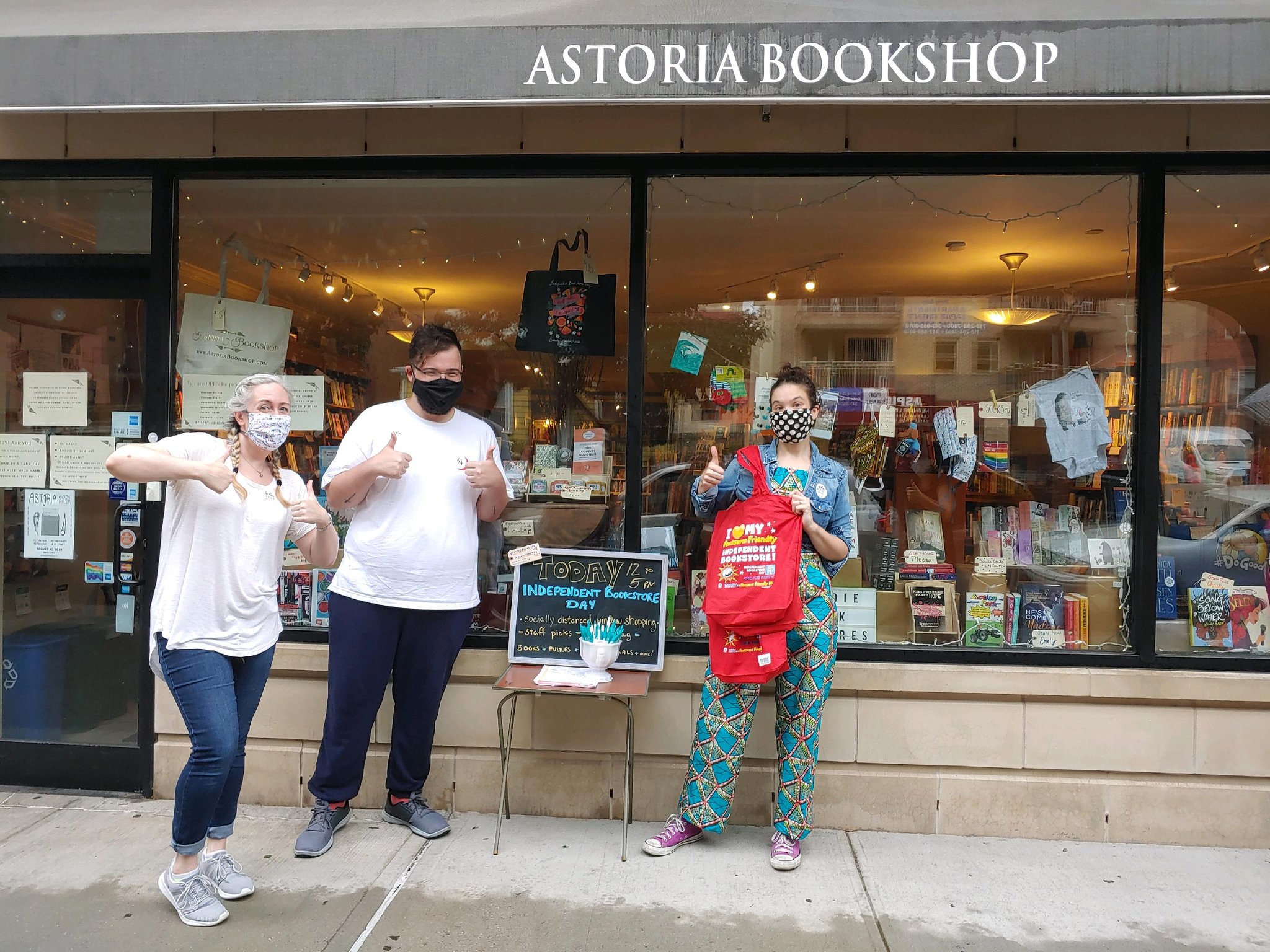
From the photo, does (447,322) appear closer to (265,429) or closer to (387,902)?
(265,429)

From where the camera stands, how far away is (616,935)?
3146 millimetres

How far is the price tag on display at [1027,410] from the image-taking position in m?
4.49

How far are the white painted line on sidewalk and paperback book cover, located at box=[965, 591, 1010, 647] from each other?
2.53 metres

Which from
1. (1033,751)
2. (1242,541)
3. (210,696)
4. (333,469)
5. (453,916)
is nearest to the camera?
(210,696)

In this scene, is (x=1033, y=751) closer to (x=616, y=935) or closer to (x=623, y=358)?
(x=616, y=935)

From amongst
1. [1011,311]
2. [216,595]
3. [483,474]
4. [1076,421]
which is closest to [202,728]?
[216,595]

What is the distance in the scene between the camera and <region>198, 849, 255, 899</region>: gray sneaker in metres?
3.30

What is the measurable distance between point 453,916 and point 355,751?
0.85 m

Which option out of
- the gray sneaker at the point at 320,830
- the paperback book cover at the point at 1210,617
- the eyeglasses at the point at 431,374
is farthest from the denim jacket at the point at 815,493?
the gray sneaker at the point at 320,830

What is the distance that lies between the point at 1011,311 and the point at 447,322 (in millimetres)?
2802

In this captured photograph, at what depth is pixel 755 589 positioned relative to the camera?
11.4 ft

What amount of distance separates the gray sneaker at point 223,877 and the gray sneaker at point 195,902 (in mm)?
96

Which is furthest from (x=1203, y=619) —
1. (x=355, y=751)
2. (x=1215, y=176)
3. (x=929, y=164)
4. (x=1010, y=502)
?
(x=355, y=751)

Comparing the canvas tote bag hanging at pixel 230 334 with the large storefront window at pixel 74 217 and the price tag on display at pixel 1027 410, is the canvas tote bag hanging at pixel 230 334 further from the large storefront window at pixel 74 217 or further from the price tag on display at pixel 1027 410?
the price tag on display at pixel 1027 410
